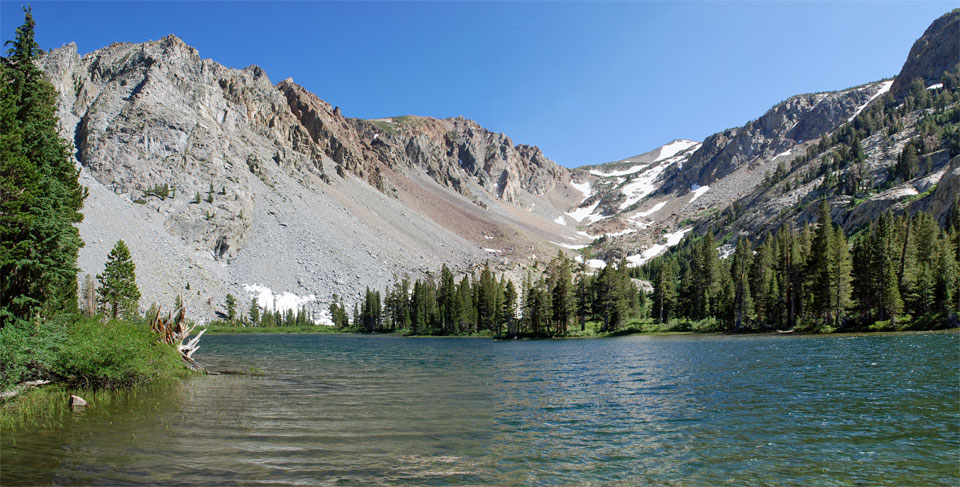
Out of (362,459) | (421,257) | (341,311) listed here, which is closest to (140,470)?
(362,459)

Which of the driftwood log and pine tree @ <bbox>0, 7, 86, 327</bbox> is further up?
pine tree @ <bbox>0, 7, 86, 327</bbox>

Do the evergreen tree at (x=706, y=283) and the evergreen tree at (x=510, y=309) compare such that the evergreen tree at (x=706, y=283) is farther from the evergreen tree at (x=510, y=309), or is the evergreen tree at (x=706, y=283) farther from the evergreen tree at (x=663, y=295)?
the evergreen tree at (x=510, y=309)

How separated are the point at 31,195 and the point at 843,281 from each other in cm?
7824

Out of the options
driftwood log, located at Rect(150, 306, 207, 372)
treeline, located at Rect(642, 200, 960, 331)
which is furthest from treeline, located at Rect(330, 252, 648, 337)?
driftwood log, located at Rect(150, 306, 207, 372)

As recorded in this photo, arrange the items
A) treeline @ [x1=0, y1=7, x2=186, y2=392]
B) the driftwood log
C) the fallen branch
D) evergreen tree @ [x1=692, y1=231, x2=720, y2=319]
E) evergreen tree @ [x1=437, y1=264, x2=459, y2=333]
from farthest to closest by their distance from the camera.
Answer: evergreen tree @ [x1=437, y1=264, x2=459, y2=333], evergreen tree @ [x1=692, y1=231, x2=720, y2=319], the driftwood log, treeline @ [x1=0, y1=7, x2=186, y2=392], the fallen branch

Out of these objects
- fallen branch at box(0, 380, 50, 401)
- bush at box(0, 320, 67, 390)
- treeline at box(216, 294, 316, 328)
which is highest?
bush at box(0, 320, 67, 390)

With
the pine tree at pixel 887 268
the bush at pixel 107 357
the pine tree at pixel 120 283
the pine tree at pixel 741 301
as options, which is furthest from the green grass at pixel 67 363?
the pine tree at pixel 741 301

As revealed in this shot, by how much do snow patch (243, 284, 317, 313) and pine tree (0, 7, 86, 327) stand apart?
12745 cm

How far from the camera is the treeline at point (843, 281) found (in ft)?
196

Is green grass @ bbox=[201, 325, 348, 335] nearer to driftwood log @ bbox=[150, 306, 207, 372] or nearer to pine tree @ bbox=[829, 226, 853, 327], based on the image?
driftwood log @ bbox=[150, 306, 207, 372]

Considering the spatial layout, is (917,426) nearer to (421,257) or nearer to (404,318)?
(404,318)

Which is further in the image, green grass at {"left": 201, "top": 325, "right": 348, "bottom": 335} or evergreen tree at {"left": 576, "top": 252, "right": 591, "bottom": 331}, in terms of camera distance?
green grass at {"left": 201, "top": 325, "right": 348, "bottom": 335}

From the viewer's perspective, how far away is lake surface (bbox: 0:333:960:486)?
11.7m

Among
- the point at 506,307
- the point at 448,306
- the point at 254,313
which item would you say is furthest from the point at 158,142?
the point at 506,307
